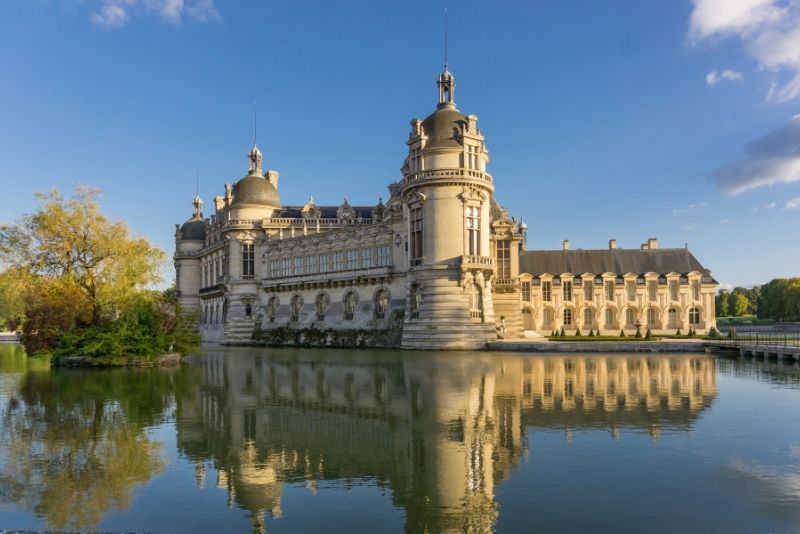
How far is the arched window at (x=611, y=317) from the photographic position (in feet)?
220

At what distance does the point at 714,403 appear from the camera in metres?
21.2

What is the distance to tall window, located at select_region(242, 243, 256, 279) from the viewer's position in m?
69.8

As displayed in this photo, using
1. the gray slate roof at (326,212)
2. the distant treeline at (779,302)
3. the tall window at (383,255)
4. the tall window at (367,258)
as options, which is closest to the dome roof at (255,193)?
the gray slate roof at (326,212)

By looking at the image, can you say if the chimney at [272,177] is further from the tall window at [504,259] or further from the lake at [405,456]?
the lake at [405,456]

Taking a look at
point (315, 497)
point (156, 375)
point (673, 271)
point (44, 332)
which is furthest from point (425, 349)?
point (315, 497)

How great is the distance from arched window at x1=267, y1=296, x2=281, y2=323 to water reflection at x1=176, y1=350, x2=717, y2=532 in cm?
3460

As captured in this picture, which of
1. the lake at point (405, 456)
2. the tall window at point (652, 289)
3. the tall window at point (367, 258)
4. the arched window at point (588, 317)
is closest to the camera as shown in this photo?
the lake at point (405, 456)

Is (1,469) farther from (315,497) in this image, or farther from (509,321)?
(509,321)

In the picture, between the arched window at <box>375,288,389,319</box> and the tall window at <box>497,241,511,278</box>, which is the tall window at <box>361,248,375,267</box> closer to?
the arched window at <box>375,288,389,319</box>

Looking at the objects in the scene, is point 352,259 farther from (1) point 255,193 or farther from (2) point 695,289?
(2) point 695,289

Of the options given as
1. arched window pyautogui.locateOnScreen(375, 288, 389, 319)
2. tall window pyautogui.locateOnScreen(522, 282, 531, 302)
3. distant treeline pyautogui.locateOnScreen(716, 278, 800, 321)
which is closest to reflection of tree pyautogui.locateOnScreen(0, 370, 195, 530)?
arched window pyautogui.locateOnScreen(375, 288, 389, 319)

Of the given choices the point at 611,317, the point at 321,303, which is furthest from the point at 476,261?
the point at 611,317

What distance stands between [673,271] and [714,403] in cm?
4935

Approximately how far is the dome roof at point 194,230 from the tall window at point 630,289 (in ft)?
187
